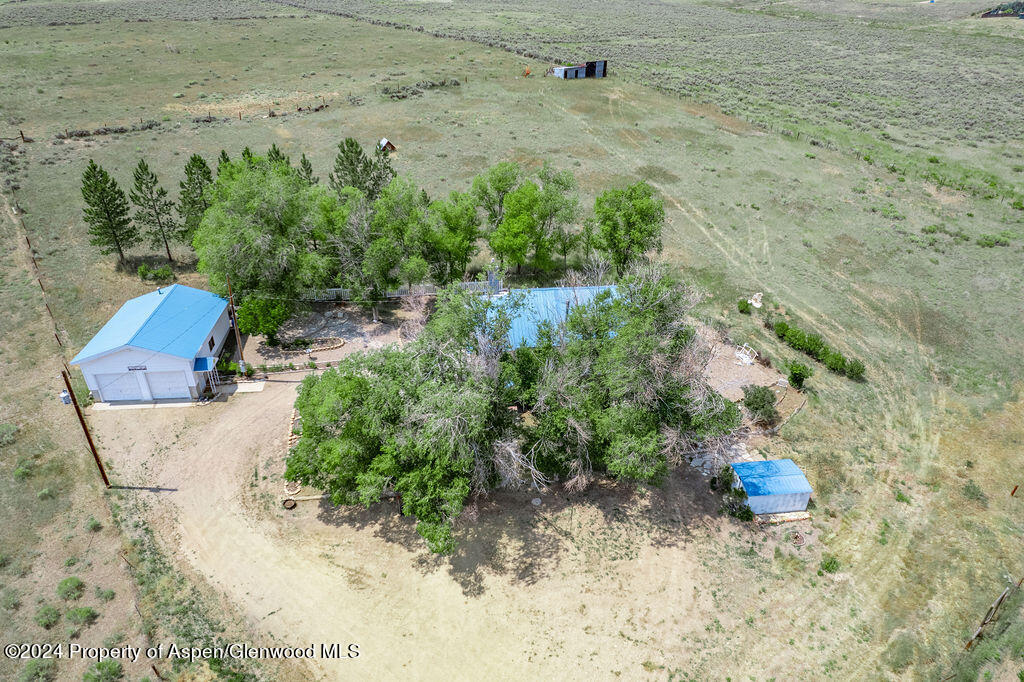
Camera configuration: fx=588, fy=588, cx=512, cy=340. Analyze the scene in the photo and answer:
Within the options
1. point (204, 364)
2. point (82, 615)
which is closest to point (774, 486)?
point (82, 615)

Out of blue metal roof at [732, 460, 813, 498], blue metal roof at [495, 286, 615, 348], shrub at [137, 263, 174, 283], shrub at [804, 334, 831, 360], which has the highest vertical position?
blue metal roof at [495, 286, 615, 348]

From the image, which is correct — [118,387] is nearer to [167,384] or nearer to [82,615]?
[167,384]

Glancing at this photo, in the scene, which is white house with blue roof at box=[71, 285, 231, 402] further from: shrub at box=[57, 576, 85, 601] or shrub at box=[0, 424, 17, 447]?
shrub at box=[57, 576, 85, 601]

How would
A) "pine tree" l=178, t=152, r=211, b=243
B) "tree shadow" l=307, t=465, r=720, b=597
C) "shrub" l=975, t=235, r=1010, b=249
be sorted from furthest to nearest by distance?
"shrub" l=975, t=235, r=1010, b=249
"pine tree" l=178, t=152, r=211, b=243
"tree shadow" l=307, t=465, r=720, b=597

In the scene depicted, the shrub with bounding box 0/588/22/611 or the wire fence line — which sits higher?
the wire fence line

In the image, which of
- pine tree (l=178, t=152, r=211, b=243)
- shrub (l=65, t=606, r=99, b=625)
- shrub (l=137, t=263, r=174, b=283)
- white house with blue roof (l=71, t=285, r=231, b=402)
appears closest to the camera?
shrub (l=65, t=606, r=99, b=625)

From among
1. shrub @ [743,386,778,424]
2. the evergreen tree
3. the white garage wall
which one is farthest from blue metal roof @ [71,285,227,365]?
shrub @ [743,386,778,424]

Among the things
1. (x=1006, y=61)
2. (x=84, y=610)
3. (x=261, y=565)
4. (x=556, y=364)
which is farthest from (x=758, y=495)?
(x=1006, y=61)

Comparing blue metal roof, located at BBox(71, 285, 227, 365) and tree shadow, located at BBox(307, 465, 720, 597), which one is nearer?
tree shadow, located at BBox(307, 465, 720, 597)

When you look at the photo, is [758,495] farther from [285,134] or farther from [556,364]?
[285,134]
